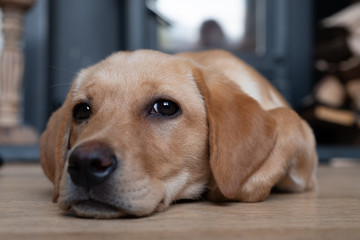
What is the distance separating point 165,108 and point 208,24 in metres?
4.12

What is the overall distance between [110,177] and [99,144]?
0.38 ft

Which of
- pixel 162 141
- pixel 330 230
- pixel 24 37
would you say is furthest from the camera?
pixel 24 37

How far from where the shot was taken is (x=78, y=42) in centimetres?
561

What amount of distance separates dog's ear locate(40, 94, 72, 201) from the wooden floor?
0.47 ft

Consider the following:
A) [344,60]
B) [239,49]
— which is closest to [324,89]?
[344,60]

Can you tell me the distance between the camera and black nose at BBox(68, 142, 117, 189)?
4.38 feet

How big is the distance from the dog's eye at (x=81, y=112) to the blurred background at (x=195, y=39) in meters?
3.52

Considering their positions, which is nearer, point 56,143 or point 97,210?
point 97,210

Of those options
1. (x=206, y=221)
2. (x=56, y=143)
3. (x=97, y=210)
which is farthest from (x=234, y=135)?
(x=56, y=143)

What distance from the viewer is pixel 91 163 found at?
134 centimetres

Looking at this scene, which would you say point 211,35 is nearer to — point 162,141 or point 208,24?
point 208,24

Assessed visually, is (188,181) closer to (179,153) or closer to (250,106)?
(179,153)

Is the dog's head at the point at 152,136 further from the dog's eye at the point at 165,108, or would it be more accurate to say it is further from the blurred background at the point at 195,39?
the blurred background at the point at 195,39

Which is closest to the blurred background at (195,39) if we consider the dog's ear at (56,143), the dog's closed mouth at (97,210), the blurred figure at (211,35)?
the blurred figure at (211,35)
